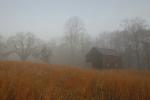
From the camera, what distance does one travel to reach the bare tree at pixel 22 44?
172 feet

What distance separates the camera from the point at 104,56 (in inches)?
1425

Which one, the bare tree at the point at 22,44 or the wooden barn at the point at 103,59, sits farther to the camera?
the bare tree at the point at 22,44

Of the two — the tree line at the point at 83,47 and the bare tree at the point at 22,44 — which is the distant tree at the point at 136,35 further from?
the bare tree at the point at 22,44

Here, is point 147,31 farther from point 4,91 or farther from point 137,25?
point 4,91

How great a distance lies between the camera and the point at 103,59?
35875 millimetres

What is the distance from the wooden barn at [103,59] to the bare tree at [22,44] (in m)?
22.6

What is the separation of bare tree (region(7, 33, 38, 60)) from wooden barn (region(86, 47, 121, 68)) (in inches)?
890

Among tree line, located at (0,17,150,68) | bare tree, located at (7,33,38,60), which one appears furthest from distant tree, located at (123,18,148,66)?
bare tree, located at (7,33,38,60)

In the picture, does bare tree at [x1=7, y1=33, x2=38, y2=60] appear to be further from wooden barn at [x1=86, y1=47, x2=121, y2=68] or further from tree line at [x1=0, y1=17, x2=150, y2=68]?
wooden barn at [x1=86, y1=47, x2=121, y2=68]

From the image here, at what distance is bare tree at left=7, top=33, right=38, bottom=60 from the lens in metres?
52.5

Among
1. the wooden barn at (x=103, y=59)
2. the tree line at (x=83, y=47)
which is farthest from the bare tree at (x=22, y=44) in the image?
the wooden barn at (x=103, y=59)

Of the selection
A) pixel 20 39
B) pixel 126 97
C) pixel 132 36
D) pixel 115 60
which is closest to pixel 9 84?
pixel 126 97

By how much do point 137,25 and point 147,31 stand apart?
383 centimetres

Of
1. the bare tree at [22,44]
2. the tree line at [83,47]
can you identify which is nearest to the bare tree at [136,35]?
the tree line at [83,47]
